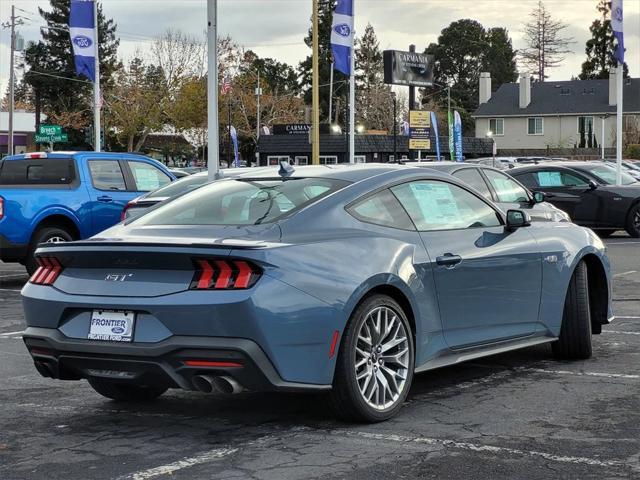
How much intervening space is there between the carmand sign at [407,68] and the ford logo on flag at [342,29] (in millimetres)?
16758

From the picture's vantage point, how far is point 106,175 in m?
14.9

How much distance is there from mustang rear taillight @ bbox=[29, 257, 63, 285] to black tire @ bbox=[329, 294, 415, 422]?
168 centimetres

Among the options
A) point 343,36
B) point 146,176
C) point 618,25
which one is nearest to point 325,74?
point 343,36

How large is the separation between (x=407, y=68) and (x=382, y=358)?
139ft

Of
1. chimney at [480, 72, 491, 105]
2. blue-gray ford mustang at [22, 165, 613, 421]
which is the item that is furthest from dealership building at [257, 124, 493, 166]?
blue-gray ford mustang at [22, 165, 613, 421]

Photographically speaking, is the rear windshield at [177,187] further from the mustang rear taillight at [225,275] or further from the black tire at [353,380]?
the mustang rear taillight at [225,275]

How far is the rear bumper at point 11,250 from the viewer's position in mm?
13500

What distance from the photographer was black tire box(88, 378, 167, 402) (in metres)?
6.45

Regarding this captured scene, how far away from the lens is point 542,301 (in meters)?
7.24

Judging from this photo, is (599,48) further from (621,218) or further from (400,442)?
(400,442)

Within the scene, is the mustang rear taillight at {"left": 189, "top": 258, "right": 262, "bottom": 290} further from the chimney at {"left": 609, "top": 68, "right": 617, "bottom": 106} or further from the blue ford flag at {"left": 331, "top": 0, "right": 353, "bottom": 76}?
the chimney at {"left": 609, "top": 68, "right": 617, "bottom": 106}

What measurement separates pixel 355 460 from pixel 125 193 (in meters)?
10.5

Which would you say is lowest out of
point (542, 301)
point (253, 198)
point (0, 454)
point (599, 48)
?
point (0, 454)

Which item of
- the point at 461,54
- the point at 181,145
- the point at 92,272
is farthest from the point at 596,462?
the point at 461,54
